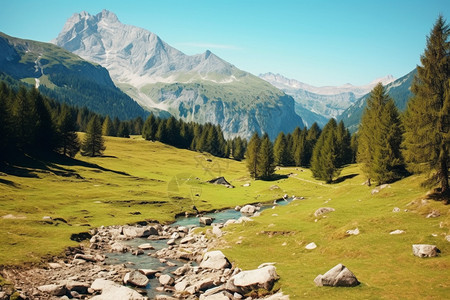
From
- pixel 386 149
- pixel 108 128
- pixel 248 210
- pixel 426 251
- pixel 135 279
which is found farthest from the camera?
pixel 108 128

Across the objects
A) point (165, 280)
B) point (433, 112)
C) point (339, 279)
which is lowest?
point (165, 280)

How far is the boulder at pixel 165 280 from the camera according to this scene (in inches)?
1045

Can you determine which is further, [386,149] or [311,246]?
[386,149]

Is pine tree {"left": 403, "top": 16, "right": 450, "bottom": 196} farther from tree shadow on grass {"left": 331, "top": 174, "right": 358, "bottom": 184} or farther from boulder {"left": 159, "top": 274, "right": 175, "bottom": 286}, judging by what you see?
tree shadow on grass {"left": 331, "top": 174, "right": 358, "bottom": 184}

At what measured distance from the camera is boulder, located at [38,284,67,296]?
23000 mm

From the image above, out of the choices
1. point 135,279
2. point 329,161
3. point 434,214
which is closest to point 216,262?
point 135,279

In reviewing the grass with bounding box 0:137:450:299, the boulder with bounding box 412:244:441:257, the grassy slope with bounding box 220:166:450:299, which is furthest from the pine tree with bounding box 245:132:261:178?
the boulder with bounding box 412:244:441:257

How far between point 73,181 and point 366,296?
66.3 m

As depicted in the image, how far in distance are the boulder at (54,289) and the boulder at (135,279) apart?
4.89 meters

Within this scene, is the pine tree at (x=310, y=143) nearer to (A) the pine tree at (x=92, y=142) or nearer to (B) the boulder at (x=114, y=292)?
(A) the pine tree at (x=92, y=142)

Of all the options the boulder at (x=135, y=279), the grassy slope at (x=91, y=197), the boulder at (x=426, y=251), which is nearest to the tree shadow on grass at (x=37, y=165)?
the grassy slope at (x=91, y=197)

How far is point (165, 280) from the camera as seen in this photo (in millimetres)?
26750

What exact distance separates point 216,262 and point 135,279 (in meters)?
7.41

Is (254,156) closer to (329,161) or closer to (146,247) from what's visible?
(329,161)
